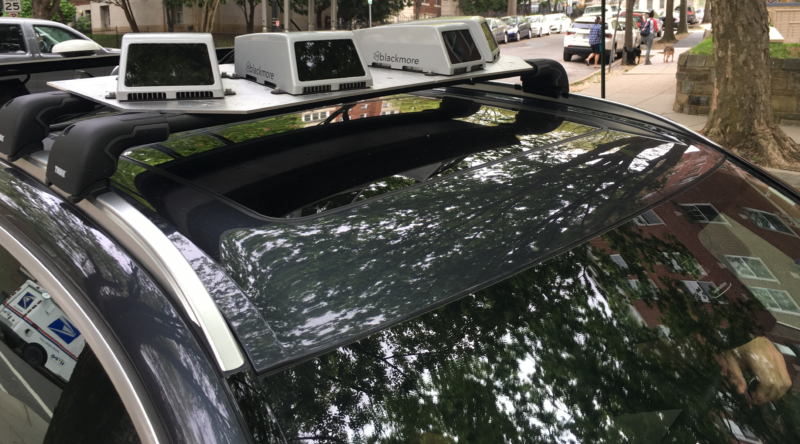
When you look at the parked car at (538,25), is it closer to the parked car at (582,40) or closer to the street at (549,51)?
the street at (549,51)

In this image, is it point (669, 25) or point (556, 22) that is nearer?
point (669, 25)

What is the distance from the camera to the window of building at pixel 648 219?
1.59m

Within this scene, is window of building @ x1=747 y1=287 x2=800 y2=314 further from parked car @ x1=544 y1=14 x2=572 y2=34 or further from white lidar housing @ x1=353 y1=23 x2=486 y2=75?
parked car @ x1=544 y1=14 x2=572 y2=34

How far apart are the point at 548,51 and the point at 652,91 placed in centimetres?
1688

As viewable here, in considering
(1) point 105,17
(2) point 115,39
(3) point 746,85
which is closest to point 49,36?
(3) point 746,85

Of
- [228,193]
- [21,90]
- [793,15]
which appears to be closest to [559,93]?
[228,193]

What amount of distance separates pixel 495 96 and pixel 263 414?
1.98 meters

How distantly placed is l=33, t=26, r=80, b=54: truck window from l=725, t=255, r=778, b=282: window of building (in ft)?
38.4

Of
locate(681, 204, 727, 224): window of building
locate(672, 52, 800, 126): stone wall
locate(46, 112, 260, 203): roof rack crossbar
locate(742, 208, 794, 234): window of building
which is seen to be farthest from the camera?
locate(672, 52, 800, 126): stone wall

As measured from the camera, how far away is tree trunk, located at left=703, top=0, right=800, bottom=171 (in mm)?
8977

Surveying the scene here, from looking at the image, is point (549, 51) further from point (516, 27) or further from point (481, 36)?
point (481, 36)

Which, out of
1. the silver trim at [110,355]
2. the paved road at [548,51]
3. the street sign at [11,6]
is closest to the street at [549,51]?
the paved road at [548,51]

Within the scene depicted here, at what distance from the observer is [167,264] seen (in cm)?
114

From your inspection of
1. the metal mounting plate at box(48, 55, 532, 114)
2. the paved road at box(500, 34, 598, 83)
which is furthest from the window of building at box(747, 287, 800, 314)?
the paved road at box(500, 34, 598, 83)
